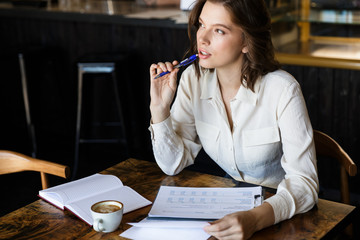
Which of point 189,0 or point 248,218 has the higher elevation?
point 189,0

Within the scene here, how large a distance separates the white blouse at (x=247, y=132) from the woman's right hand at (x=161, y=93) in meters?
0.03

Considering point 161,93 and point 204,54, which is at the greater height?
point 204,54

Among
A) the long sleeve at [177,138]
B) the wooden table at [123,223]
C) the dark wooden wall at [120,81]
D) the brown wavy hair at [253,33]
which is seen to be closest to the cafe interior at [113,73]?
the dark wooden wall at [120,81]

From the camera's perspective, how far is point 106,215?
4.39 feet

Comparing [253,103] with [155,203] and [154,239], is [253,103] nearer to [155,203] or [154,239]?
[155,203]

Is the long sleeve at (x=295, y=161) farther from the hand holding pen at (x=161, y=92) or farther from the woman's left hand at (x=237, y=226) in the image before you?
the hand holding pen at (x=161, y=92)

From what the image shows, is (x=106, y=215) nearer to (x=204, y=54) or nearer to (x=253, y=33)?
(x=204, y=54)

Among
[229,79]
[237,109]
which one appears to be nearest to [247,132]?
[237,109]

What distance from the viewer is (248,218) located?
4.37 ft

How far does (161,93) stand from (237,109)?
0.28 metres

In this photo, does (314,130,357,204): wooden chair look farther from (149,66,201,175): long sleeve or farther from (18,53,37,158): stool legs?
(18,53,37,158): stool legs

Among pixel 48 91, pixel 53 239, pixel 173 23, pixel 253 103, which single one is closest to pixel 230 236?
pixel 53 239

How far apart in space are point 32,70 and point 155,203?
2745mm

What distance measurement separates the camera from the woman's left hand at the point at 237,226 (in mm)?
1297
